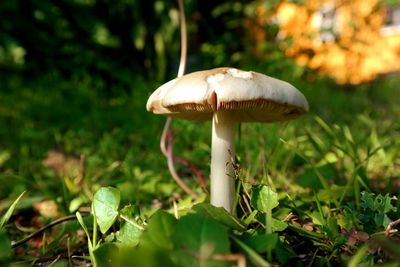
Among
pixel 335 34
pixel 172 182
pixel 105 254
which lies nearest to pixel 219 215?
pixel 105 254

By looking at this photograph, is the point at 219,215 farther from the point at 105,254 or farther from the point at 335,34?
the point at 335,34

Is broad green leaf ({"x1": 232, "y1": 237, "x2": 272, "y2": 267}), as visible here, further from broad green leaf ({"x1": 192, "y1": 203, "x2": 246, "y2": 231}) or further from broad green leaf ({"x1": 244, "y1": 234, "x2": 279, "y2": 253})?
broad green leaf ({"x1": 192, "y1": 203, "x2": 246, "y2": 231})

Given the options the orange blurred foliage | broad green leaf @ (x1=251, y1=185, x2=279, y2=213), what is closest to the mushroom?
broad green leaf @ (x1=251, y1=185, x2=279, y2=213)

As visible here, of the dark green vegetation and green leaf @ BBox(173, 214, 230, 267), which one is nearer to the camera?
green leaf @ BBox(173, 214, 230, 267)

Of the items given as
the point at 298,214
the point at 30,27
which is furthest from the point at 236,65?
the point at 298,214

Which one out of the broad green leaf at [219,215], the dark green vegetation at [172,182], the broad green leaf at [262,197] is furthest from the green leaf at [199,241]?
the broad green leaf at [262,197]

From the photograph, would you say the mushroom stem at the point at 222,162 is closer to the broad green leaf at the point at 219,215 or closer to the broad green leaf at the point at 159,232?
the broad green leaf at the point at 219,215
